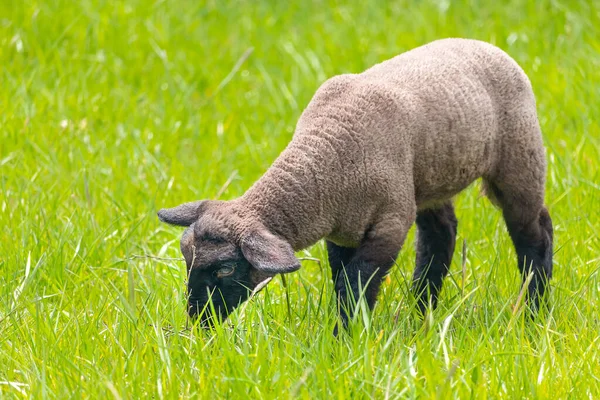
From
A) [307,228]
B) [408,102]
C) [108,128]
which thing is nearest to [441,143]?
[408,102]

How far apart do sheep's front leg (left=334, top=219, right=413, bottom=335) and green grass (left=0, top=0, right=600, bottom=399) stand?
114 millimetres

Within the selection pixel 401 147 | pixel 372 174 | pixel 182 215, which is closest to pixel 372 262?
pixel 372 174

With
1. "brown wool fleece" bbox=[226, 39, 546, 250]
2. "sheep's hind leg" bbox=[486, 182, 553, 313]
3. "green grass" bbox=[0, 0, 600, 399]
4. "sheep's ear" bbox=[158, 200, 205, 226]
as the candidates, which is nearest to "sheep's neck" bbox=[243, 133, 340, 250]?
"brown wool fleece" bbox=[226, 39, 546, 250]

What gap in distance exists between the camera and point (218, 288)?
14.1ft

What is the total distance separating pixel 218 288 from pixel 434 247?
154 cm

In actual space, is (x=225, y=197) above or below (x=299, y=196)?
below

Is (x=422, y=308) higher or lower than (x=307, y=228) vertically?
lower

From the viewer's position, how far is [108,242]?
5.64m

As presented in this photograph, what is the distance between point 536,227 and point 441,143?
0.83 metres

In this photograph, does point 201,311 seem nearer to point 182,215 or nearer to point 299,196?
Result: point 182,215

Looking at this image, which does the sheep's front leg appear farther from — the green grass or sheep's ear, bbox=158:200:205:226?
sheep's ear, bbox=158:200:205:226

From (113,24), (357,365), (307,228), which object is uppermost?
(113,24)

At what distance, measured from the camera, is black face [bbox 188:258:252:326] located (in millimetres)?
4270

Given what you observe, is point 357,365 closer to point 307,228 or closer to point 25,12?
point 307,228
